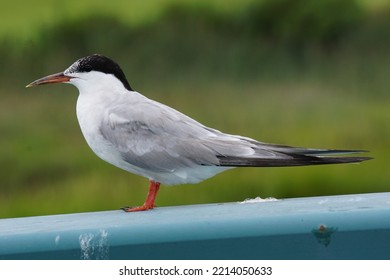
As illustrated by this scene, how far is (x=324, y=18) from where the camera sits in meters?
8.29

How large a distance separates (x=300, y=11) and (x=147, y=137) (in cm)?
495

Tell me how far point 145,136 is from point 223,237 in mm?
555

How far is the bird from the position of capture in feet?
11.5

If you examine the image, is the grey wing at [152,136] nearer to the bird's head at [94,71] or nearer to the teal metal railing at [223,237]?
the bird's head at [94,71]

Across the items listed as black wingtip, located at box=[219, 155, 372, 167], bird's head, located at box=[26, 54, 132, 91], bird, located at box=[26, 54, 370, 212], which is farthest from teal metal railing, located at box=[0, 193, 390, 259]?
bird's head, located at box=[26, 54, 132, 91]

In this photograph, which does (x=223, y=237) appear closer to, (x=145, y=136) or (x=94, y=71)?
(x=145, y=136)

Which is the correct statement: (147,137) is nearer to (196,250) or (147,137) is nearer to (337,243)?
(196,250)

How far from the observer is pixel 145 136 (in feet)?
11.7

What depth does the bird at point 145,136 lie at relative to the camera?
349 centimetres

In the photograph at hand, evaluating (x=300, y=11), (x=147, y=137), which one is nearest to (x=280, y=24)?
(x=300, y=11)

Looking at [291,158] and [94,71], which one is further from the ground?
[94,71]

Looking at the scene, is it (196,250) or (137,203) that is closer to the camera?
(196,250)

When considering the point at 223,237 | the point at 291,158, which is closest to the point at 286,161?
the point at 291,158

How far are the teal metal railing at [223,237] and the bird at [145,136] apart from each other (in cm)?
28
